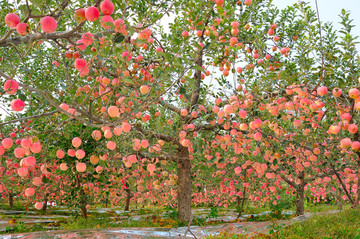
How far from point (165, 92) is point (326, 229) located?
4705 mm

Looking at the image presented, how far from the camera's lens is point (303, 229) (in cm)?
479

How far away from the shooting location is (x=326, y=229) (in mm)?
4734

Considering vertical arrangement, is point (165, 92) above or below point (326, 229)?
above

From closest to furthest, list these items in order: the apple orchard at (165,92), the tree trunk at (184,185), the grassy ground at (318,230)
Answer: the apple orchard at (165,92) < the grassy ground at (318,230) < the tree trunk at (184,185)

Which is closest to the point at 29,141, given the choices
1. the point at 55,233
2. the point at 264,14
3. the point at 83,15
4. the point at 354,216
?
the point at 83,15

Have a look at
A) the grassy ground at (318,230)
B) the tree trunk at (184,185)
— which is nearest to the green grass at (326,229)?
the grassy ground at (318,230)

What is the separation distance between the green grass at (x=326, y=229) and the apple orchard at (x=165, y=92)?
2.04ft

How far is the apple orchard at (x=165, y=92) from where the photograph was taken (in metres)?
2.17

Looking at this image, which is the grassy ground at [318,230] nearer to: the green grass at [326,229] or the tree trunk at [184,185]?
the green grass at [326,229]

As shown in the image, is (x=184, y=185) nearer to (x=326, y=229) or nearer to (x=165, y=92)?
(x=326, y=229)

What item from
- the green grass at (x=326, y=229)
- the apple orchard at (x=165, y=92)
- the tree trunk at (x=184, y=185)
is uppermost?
the apple orchard at (x=165, y=92)

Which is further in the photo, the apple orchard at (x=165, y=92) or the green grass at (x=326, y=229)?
the green grass at (x=326, y=229)

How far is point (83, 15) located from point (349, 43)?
3421mm

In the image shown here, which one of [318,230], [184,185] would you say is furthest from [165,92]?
[184,185]
